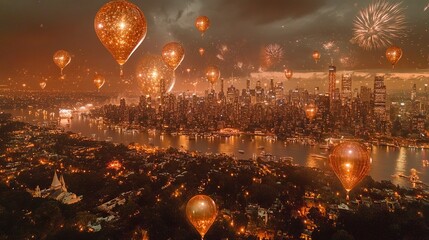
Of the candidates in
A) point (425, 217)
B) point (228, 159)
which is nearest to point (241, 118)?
point (228, 159)

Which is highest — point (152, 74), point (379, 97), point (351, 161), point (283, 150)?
point (379, 97)

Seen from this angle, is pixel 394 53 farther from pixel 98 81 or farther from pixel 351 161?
pixel 98 81

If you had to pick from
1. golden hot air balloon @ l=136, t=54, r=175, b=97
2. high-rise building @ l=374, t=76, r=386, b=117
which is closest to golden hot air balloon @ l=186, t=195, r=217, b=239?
golden hot air balloon @ l=136, t=54, r=175, b=97

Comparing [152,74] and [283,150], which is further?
[283,150]

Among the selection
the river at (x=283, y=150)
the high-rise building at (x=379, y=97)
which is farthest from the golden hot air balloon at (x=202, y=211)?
the high-rise building at (x=379, y=97)

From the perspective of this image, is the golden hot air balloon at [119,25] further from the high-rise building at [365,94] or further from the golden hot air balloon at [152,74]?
the high-rise building at [365,94]

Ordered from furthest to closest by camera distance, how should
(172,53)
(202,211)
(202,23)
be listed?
1. (202,23)
2. (172,53)
3. (202,211)

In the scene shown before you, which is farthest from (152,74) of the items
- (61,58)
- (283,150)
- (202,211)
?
(283,150)

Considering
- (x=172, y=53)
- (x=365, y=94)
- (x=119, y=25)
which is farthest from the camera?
(x=365, y=94)
